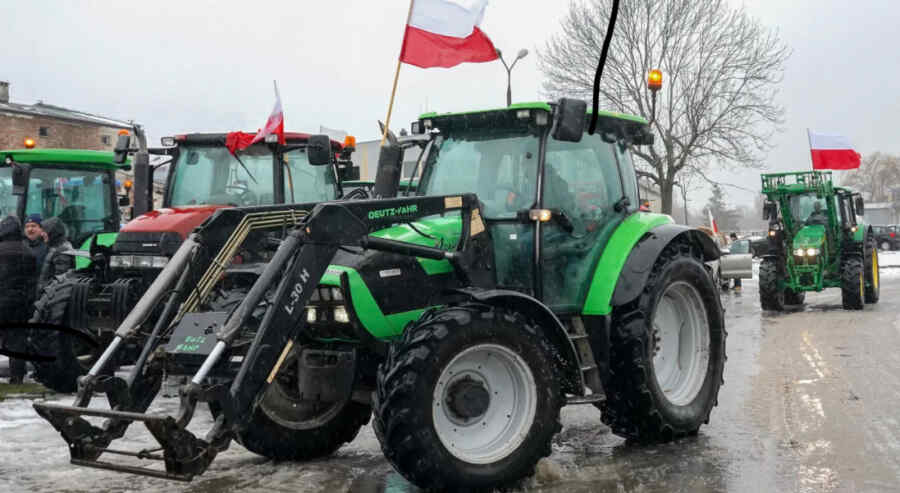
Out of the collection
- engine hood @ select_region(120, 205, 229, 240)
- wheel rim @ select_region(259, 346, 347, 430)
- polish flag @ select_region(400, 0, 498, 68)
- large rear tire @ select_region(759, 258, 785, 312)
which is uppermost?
polish flag @ select_region(400, 0, 498, 68)

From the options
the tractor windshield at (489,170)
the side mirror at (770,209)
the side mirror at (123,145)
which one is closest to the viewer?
the tractor windshield at (489,170)

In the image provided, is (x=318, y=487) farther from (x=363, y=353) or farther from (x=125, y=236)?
(x=125, y=236)

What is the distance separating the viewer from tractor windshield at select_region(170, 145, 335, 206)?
10203 millimetres

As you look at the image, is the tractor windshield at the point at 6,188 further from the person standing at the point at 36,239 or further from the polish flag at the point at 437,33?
the polish flag at the point at 437,33

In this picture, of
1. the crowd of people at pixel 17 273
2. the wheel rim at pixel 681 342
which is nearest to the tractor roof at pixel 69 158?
the crowd of people at pixel 17 273

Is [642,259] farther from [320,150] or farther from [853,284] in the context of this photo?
[853,284]

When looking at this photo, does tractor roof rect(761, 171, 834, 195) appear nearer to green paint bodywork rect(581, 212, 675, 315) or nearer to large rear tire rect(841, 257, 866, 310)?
large rear tire rect(841, 257, 866, 310)

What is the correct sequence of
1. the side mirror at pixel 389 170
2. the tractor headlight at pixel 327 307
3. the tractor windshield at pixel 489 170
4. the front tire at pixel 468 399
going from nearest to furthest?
1. the front tire at pixel 468 399
2. the tractor headlight at pixel 327 307
3. the tractor windshield at pixel 489 170
4. the side mirror at pixel 389 170

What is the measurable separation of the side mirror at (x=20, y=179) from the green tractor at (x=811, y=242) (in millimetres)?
12979

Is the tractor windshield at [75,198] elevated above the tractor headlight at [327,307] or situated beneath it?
elevated above

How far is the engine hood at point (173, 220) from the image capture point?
31.1ft

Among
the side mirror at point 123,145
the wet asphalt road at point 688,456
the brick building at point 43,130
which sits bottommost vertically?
the wet asphalt road at point 688,456

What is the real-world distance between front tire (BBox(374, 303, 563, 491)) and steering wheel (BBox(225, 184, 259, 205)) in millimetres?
5083

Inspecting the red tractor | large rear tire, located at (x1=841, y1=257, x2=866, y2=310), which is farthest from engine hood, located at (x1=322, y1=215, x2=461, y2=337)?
large rear tire, located at (x1=841, y1=257, x2=866, y2=310)
